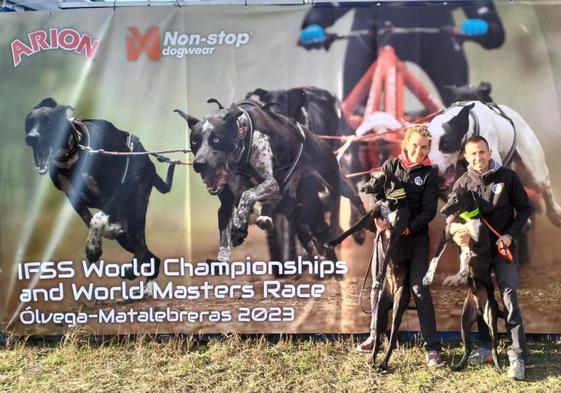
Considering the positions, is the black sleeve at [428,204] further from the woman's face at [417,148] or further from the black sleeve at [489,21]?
the black sleeve at [489,21]

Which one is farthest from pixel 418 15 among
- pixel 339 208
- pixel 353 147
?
pixel 339 208

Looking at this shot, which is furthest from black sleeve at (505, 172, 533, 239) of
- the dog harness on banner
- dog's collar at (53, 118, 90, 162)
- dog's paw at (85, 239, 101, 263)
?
dog's collar at (53, 118, 90, 162)

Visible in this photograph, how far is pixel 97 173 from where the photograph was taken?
430 centimetres

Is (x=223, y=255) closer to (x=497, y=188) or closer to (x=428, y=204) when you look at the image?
(x=428, y=204)

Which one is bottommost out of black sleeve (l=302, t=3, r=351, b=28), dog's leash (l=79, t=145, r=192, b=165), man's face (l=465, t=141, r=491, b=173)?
man's face (l=465, t=141, r=491, b=173)

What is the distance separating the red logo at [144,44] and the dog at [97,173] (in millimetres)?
644

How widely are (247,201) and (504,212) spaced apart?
6.64 ft

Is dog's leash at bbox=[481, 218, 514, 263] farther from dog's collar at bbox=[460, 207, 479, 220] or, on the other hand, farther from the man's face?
the man's face

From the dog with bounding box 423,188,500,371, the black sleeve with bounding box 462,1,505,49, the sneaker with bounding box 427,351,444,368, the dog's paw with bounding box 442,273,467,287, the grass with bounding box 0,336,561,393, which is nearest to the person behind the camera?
the dog with bounding box 423,188,500,371

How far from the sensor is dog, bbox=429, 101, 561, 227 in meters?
4.12

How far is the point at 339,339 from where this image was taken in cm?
429

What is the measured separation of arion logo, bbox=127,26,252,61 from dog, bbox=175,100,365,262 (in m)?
0.50

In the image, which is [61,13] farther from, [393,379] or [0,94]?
[393,379]

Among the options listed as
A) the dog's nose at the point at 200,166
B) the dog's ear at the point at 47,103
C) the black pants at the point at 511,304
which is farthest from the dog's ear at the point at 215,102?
the black pants at the point at 511,304
